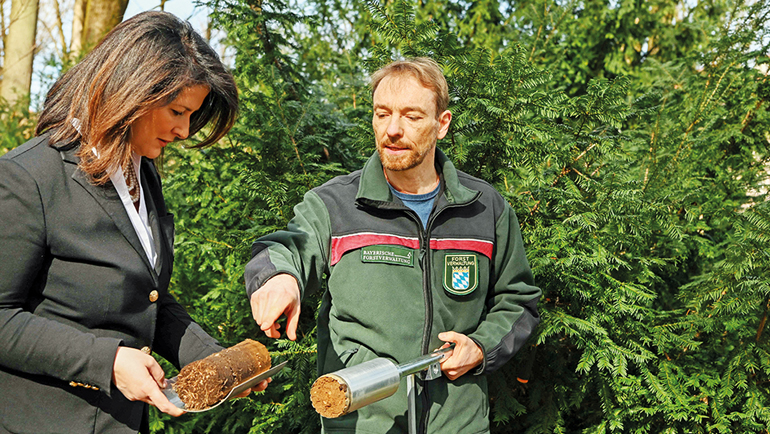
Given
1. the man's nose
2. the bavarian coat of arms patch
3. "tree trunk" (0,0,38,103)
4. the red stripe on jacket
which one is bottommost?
the bavarian coat of arms patch

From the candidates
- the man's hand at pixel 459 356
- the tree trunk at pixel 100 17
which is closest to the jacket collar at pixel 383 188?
the man's hand at pixel 459 356

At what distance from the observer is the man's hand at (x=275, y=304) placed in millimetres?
2062

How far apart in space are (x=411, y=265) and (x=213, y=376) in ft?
3.06

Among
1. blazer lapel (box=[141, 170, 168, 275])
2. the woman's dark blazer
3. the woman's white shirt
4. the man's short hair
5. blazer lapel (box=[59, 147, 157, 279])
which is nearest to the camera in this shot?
the woman's dark blazer

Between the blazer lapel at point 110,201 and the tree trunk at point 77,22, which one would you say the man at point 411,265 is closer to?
the blazer lapel at point 110,201

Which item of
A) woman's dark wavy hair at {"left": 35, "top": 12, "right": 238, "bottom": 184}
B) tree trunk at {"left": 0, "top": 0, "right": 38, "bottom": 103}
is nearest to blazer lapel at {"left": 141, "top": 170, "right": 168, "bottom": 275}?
woman's dark wavy hair at {"left": 35, "top": 12, "right": 238, "bottom": 184}

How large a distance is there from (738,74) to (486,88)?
7.45ft

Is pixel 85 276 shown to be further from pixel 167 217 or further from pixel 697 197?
pixel 697 197

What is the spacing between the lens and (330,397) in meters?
1.87

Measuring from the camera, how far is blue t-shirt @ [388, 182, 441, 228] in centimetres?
280

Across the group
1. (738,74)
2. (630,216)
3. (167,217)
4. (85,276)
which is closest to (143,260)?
(85,276)

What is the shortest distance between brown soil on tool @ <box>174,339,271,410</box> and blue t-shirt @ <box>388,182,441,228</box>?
0.99 m

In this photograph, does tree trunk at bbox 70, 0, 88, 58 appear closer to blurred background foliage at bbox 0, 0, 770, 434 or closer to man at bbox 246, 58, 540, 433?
blurred background foliage at bbox 0, 0, 770, 434

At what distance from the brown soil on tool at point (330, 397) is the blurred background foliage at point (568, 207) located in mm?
1826
